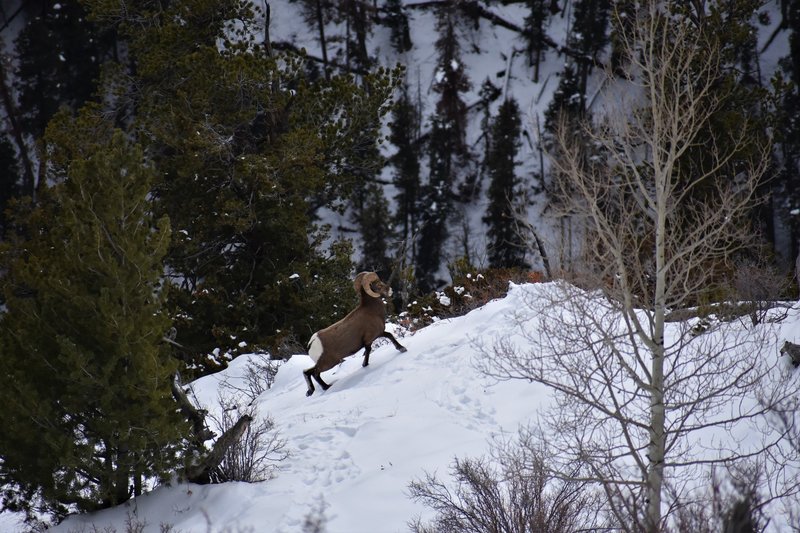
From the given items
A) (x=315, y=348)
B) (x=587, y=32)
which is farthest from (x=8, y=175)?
(x=315, y=348)

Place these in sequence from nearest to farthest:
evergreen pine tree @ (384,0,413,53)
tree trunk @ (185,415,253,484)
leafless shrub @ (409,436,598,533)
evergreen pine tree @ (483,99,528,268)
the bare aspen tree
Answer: leafless shrub @ (409,436,598,533) → the bare aspen tree → tree trunk @ (185,415,253,484) → evergreen pine tree @ (483,99,528,268) → evergreen pine tree @ (384,0,413,53)

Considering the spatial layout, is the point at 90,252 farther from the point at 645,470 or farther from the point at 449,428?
the point at 645,470

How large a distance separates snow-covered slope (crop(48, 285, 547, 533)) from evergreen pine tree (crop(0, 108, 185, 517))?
1.57 feet

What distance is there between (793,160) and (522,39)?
2053 centimetres

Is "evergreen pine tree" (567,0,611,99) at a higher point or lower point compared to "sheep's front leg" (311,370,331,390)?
higher

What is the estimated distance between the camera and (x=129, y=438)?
22.9 feet

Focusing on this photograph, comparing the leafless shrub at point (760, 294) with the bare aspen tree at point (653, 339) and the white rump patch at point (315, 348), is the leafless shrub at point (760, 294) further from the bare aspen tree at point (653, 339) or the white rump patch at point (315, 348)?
the white rump patch at point (315, 348)

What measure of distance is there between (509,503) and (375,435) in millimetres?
2208

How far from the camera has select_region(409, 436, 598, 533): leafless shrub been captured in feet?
19.4

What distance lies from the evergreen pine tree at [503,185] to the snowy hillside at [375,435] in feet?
79.8

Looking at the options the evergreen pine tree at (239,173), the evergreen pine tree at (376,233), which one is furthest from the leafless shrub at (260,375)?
the evergreen pine tree at (376,233)

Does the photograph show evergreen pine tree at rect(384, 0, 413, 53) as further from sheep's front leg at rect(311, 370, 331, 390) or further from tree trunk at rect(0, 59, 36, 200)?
sheep's front leg at rect(311, 370, 331, 390)

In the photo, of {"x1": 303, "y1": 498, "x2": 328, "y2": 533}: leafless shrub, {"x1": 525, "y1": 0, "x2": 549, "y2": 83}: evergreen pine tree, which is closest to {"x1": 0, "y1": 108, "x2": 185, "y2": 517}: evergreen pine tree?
{"x1": 303, "y1": 498, "x2": 328, "y2": 533}: leafless shrub

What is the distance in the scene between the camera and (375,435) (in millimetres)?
8016
